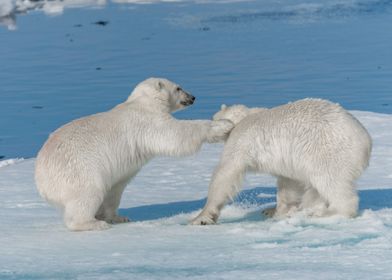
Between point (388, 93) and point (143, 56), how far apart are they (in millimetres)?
5103

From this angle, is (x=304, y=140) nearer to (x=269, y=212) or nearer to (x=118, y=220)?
(x=269, y=212)

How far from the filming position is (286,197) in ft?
21.0

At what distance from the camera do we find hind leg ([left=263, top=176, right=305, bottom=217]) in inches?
251

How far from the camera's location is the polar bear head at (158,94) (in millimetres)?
6527

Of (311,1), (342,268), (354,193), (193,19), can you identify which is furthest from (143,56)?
(342,268)

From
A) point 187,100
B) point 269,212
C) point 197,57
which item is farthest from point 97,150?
point 197,57

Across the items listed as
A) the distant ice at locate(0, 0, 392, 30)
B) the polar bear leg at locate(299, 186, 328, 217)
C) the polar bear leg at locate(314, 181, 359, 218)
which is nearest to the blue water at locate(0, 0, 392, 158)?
the distant ice at locate(0, 0, 392, 30)

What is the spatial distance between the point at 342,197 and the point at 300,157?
0.38m

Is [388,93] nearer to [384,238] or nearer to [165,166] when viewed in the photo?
Answer: [165,166]

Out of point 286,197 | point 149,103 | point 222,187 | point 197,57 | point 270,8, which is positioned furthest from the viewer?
point 270,8

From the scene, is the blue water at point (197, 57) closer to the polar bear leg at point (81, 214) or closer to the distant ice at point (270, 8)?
the distant ice at point (270, 8)

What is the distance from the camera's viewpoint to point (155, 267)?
4.96 metres

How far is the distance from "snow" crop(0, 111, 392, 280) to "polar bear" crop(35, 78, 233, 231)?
23 cm

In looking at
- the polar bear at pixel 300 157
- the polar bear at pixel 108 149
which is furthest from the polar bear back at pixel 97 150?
the polar bear at pixel 300 157
